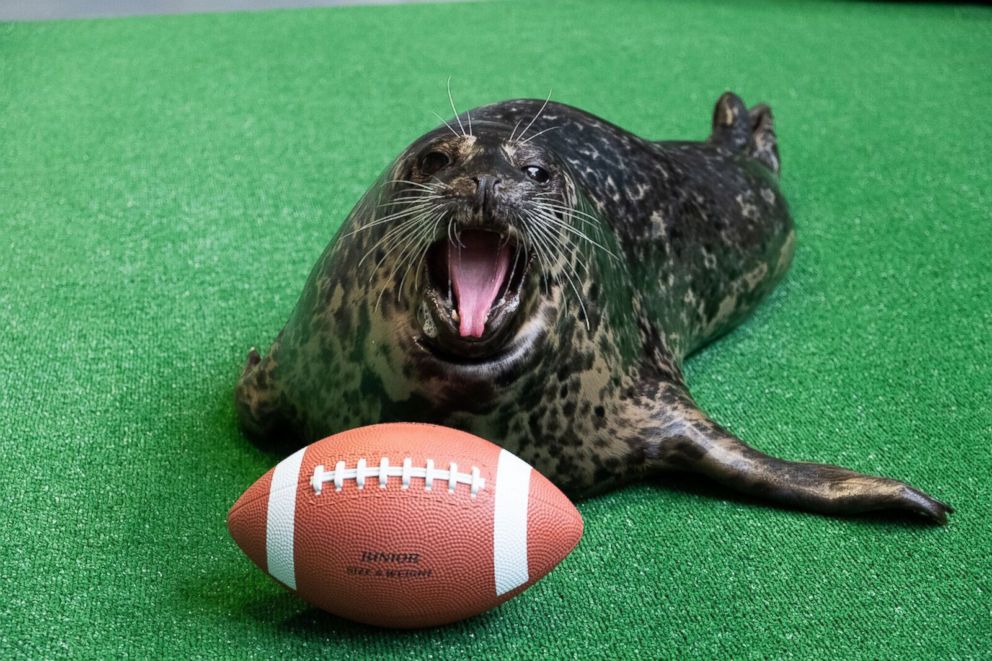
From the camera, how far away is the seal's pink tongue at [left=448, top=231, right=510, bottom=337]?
2.11 meters

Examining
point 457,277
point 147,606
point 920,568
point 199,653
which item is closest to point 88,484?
point 147,606

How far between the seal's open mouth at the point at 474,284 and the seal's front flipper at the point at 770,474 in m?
0.50

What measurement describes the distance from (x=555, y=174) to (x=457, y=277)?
0.33 meters

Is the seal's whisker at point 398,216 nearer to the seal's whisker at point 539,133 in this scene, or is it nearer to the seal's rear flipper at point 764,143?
the seal's whisker at point 539,133

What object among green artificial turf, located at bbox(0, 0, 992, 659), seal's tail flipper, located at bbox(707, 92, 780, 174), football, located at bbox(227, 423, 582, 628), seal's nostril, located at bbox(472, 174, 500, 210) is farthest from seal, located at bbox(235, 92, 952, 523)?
seal's tail flipper, located at bbox(707, 92, 780, 174)

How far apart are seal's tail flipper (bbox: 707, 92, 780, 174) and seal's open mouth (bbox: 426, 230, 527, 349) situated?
1.69 metres

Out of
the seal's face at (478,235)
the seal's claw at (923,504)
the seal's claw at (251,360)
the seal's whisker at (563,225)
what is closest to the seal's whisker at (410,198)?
the seal's face at (478,235)

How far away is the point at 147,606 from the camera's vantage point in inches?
82.3

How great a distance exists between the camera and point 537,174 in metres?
2.25

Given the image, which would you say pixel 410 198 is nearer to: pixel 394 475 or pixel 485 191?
pixel 485 191

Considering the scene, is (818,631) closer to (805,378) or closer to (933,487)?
(933,487)

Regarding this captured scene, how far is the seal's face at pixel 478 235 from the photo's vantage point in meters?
2.08

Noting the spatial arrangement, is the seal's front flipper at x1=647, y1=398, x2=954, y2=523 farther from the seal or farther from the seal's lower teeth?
the seal's lower teeth

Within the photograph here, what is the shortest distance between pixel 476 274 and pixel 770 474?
0.77 metres
